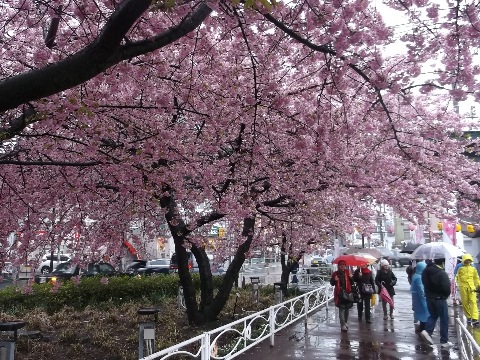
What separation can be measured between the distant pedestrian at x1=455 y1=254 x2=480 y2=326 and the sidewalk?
696mm

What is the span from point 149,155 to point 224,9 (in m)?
2.62

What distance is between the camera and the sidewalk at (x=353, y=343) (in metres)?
8.97

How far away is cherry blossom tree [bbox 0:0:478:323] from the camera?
6402 mm

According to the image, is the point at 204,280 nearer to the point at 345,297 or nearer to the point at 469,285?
the point at 345,297

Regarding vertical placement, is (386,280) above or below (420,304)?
above

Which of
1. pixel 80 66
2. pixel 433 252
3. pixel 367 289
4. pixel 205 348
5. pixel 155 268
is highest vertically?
pixel 80 66

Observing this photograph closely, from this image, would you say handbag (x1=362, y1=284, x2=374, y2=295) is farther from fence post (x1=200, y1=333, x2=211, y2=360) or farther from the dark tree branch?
the dark tree branch

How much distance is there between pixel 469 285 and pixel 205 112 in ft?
23.2

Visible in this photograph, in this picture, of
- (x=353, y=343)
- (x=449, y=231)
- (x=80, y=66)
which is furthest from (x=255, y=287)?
(x=80, y=66)

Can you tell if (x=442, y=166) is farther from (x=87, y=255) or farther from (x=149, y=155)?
(x=87, y=255)

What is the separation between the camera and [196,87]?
767 cm

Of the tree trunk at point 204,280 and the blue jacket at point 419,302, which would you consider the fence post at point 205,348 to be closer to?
the tree trunk at point 204,280

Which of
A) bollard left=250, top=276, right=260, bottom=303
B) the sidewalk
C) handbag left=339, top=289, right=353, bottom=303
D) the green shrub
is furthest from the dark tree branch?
bollard left=250, top=276, right=260, bottom=303

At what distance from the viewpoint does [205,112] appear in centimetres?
841
